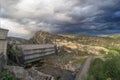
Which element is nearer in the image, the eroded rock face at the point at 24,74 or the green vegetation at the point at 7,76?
the green vegetation at the point at 7,76

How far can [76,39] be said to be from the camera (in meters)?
73.4

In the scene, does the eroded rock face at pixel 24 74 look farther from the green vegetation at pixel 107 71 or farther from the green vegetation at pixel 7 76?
the green vegetation at pixel 107 71

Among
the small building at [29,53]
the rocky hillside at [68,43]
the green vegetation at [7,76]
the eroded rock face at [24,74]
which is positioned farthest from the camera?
the rocky hillside at [68,43]

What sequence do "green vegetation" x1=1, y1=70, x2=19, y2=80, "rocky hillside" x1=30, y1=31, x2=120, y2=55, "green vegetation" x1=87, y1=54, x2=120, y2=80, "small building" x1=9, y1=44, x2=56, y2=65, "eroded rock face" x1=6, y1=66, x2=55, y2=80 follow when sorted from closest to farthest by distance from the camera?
"green vegetation" x1=1, y1=70, x2=19, y2=80
"eroded rock face" x1=6, y1=66, x2=55, y2=80
"green vegetation" x1=87, y1=54, x2=120, y2=80
"small building" x1=9, y1=44, x2=56, y2=65
"rocky hillside" x1=30, y1=31, x2=120, y2=55

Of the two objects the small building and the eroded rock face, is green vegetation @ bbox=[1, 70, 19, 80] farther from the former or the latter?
the small building

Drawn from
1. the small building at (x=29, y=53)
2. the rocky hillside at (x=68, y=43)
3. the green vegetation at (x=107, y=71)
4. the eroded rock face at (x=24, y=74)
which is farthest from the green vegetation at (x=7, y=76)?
the rocky hillside at (x=68, y=43)

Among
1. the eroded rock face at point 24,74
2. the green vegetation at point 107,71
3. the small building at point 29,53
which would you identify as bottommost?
the green vegetation at point 107,71

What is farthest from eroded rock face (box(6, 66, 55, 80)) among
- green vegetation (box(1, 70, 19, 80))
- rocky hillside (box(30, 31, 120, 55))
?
rocky hillside (box(30, 31, 120, 55))

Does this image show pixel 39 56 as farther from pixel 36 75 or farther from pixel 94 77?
pixel 36 75

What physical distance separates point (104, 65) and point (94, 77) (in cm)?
539

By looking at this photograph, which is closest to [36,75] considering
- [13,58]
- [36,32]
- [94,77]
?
[13,58]

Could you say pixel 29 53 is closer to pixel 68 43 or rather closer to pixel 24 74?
pixel 24 74

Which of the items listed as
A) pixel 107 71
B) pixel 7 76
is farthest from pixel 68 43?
pixel 7 76

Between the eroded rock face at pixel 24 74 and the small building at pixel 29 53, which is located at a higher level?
the small building at pixel 29 53
